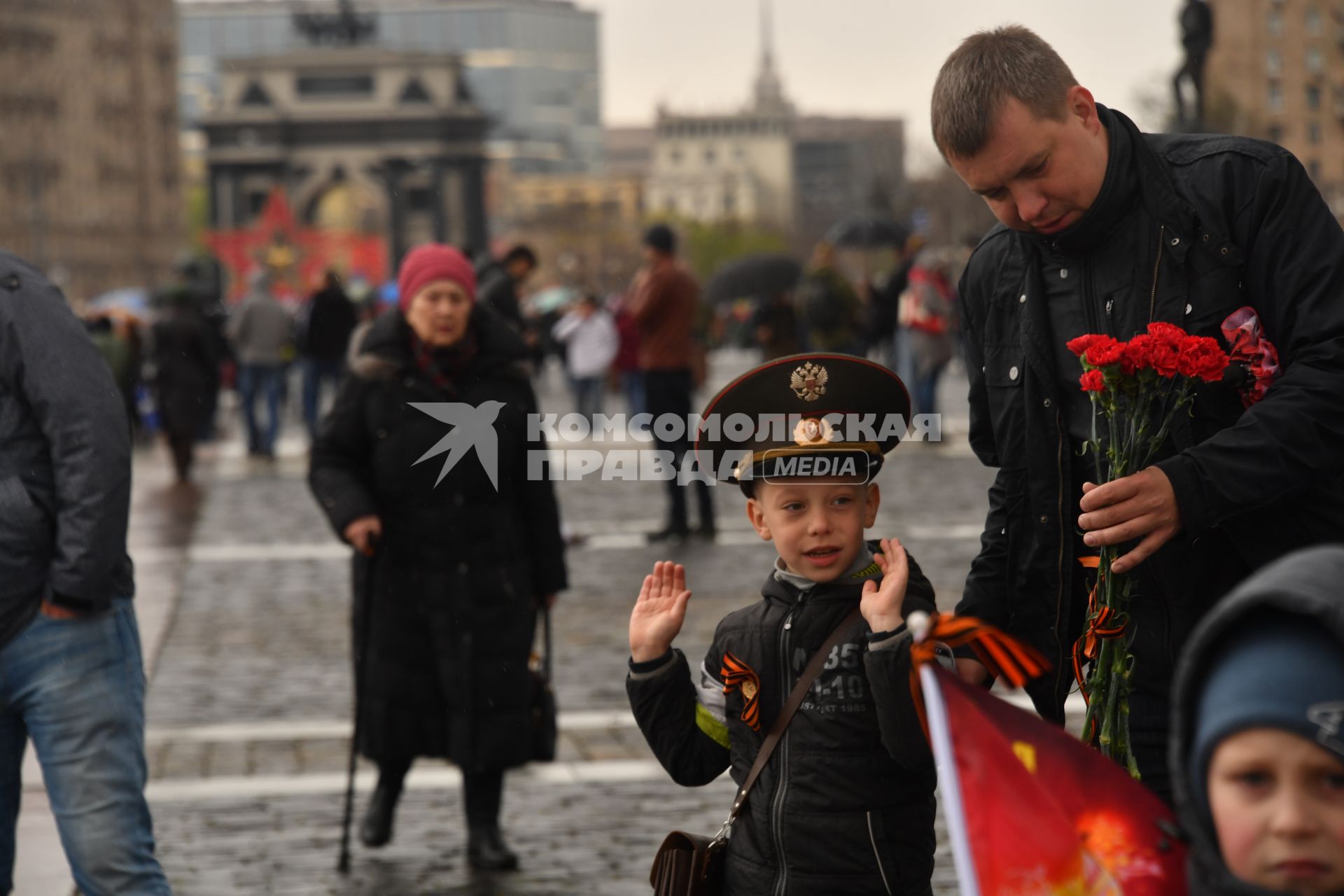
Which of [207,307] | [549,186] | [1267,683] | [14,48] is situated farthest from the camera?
[549,186]

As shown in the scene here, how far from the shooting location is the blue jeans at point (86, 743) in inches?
159

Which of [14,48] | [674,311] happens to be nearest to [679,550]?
[674,311]

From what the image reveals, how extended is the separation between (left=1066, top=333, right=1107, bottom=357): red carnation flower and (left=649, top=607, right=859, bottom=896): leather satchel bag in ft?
1.91

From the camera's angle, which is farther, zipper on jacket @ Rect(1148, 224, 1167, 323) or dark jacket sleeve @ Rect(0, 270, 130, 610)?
dark jacket sleeve @ Rect(0, 270, 130, 610)

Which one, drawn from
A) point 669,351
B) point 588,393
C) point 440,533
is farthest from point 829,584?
point 588,393

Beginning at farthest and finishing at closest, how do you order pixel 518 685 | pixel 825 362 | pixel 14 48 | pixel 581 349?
pixel 14 48 < pixel 581 349 < pixel 518 685 < pixel 825 362

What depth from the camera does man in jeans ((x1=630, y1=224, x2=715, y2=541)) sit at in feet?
41.7

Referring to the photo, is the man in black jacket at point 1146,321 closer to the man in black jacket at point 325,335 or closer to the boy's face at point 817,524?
the boy's face at point 817,524

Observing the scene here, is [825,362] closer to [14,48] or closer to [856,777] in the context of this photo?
[856,777]

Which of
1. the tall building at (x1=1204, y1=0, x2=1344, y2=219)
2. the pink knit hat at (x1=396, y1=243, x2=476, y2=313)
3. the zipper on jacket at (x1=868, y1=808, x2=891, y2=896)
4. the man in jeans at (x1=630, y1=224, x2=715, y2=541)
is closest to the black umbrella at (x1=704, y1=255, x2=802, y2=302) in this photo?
the tall building at (x1=1204, y1=0, x2=1344, y2=219)

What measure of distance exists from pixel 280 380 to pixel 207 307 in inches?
307

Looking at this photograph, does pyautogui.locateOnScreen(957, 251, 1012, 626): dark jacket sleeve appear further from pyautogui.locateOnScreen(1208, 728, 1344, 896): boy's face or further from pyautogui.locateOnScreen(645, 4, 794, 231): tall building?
pyautogui.locateOnScreen(645, 4, 794, 231): tall building

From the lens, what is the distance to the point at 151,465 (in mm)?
19750

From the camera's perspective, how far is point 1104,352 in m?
2.95
